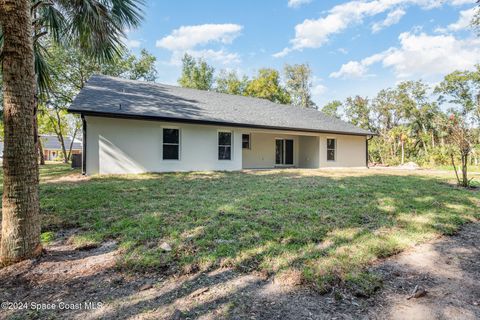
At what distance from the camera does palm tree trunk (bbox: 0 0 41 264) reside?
256cm

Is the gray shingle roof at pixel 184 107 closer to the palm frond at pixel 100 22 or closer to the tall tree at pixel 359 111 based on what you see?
the palm frond at pixel 100 22

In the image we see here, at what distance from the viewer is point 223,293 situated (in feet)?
7.02

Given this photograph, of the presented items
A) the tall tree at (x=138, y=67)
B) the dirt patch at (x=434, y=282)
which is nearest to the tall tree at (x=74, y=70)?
the tall tree at (x=138, y=67)

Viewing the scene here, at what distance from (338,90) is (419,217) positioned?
29.1 meters

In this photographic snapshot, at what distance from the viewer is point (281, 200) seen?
5457mm

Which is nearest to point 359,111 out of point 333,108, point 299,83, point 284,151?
point 333,108

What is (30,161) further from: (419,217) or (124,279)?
(419,217)

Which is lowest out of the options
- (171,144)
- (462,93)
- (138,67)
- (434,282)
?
(434,282)

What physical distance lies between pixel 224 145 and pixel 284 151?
18.5 feet

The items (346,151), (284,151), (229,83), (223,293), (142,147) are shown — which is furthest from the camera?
(229,83)

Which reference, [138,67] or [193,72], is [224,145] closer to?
[138,67]

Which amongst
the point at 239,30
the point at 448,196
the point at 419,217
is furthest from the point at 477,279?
the point at 239,30

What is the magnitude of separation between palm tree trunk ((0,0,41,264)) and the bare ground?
0.30 metres

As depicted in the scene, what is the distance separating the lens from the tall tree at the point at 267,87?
1267 inches
